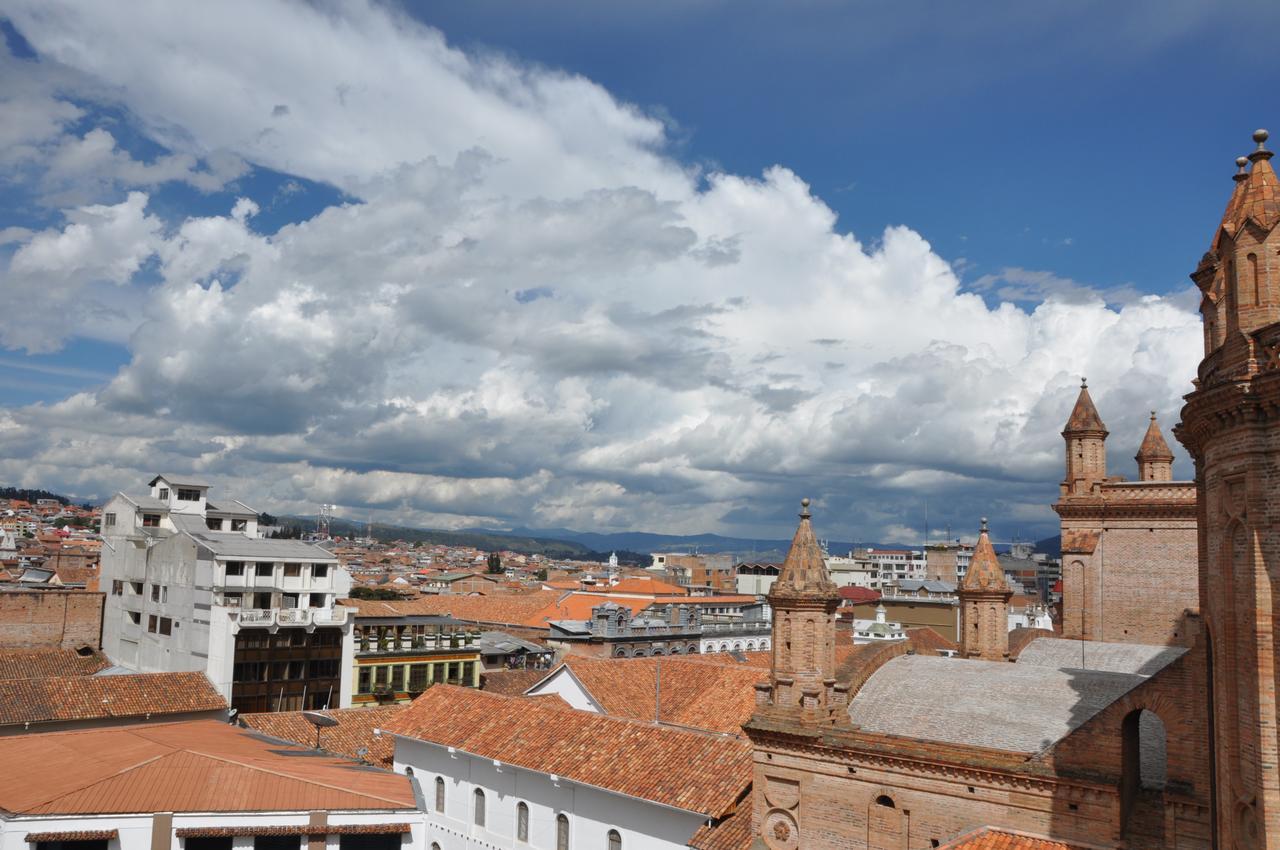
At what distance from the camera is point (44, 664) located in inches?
2235

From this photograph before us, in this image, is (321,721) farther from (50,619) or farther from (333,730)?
(50,619)

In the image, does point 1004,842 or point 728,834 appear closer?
point 1004,842

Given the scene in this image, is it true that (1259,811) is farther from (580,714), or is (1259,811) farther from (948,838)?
(580,714)

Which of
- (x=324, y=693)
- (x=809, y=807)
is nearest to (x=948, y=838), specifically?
(x=809, y=807)

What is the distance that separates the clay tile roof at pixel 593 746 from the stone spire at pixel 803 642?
350 cm

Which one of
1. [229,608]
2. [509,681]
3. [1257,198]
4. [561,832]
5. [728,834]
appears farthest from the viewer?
[509,681]

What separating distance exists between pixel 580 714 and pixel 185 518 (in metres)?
42.4

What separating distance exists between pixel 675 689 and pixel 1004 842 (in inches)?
1002

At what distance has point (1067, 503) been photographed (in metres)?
41.9

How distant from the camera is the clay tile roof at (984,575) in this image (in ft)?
110

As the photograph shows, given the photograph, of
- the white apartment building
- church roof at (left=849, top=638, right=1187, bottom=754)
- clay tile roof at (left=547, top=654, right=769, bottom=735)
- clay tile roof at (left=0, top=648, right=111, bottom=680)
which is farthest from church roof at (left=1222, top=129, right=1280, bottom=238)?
Result: clay tile roof at (left=0, top=648, right=111, bottom=680)

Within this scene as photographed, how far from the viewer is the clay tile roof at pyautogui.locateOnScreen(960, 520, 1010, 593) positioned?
110ft

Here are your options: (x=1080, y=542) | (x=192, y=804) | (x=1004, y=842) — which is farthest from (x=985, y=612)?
(x=192, y=804)

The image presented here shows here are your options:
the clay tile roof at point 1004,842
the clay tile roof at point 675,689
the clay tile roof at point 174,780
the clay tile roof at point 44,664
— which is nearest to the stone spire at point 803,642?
the clay tile roof at point 1004,842
